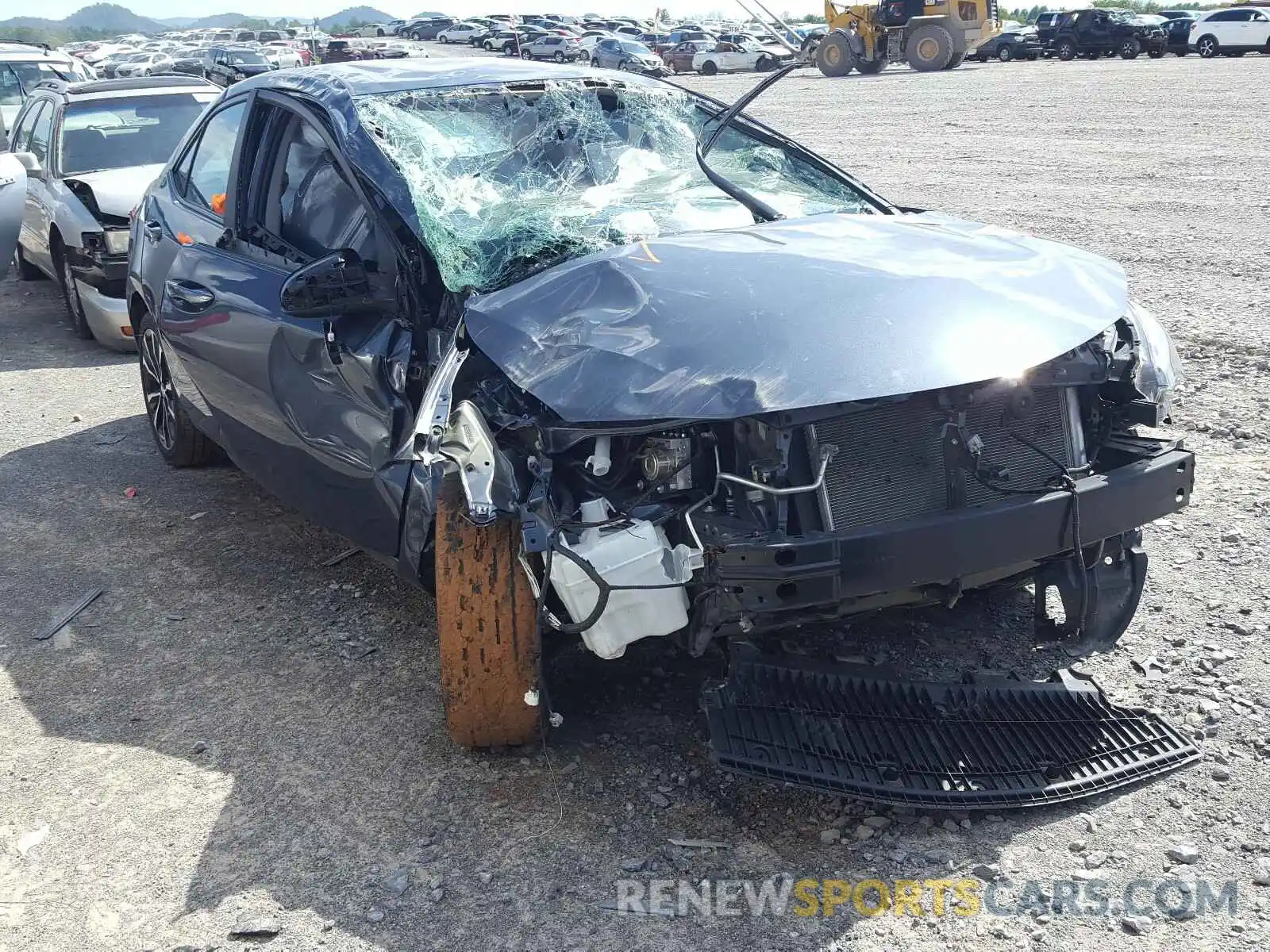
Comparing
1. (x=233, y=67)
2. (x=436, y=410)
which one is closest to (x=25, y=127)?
(x=436, y=410)

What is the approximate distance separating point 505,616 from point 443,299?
3.31ft

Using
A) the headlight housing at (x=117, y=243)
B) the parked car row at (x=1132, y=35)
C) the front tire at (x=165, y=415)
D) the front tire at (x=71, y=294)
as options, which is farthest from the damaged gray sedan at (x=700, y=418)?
the parked car row at (x=1132, y=35)

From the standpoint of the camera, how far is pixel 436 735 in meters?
3.54

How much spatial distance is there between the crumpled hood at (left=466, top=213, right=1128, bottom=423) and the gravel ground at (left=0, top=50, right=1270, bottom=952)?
0.22 metres

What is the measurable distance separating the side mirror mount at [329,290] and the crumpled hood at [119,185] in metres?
4.82

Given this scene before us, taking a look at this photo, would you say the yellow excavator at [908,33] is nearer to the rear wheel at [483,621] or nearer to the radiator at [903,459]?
the radiator at [903,459]

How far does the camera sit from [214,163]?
5105mm

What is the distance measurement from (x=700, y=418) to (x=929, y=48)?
1317 inches

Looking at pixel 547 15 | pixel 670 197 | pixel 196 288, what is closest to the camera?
pixel 670 197

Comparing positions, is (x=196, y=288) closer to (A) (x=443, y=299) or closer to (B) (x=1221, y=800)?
(A) (x=443, y=299)

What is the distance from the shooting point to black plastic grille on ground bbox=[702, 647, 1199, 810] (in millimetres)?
3016

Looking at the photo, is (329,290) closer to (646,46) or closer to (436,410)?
(436,410)

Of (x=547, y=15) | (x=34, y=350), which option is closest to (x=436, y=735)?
(x=34, y=350)

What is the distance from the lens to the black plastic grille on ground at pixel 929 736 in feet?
9.89
